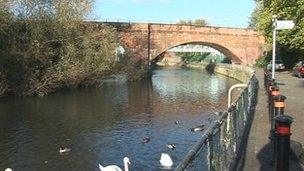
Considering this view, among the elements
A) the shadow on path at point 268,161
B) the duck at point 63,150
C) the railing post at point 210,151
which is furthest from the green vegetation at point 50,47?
the railing post at point 210,151

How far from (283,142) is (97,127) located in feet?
53.0

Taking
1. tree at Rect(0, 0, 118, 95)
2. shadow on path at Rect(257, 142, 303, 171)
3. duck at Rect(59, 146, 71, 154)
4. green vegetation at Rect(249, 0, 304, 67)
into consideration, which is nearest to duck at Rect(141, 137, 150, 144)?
duck at Rect(59, 146, 71, 154)

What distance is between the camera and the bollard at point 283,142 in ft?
18.7

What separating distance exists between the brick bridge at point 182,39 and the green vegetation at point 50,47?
11.0m

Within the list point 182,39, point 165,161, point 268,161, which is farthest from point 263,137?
point 182,39

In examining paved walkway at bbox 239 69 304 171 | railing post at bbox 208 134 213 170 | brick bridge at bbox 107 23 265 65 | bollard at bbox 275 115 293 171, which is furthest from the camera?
brick bridge at bbox 107 23 265 65

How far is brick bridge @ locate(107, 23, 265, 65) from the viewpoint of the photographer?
53.4 metres

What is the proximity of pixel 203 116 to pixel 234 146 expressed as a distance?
1630 cm

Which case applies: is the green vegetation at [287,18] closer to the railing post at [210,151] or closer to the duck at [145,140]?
the duck at [145,140]

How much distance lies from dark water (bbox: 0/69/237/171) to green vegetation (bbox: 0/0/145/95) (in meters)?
1.52

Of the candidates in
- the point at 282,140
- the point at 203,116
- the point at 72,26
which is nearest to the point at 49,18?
the point at 72,26

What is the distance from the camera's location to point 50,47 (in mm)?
36156

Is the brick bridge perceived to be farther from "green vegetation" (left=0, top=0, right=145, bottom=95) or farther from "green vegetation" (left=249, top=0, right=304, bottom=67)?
"green vegetation" (left=249, top=0, right=304, bottom=67)

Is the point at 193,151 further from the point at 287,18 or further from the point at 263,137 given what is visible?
the point at 287,18
